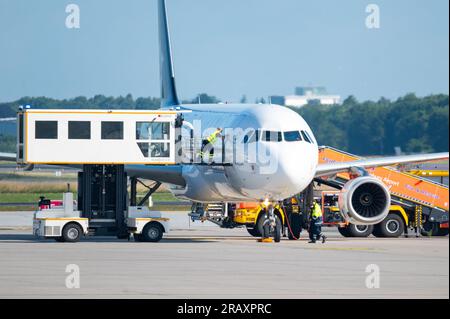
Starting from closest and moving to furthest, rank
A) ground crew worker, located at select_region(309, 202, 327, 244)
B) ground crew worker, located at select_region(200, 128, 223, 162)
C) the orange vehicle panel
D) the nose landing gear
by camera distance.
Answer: the nose landing gear < ground crew worker, located at select_region(200, 128, 223, 162) < ground crew worker, located at select_region(309, 202, 327, 244) < the orange vehicle panel

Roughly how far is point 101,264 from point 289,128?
9.81 metres

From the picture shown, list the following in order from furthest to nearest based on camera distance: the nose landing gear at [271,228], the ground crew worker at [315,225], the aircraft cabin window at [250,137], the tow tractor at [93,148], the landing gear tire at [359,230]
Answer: the landing gear tire at [359,230], the ground crew worker at [315,225], the nose landing gear at [271,228], the tow tractor at [93,148], the aircraft cabin window at [250,137]

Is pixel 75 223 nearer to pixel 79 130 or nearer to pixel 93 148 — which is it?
pixel 93 148

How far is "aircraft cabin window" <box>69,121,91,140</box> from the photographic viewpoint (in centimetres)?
3512

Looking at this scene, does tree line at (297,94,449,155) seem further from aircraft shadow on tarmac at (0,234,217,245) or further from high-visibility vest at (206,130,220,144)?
high-visibility vest at (206,130,220,144)

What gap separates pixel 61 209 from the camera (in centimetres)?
3594

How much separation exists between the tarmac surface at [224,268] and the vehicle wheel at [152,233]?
14.9 inches

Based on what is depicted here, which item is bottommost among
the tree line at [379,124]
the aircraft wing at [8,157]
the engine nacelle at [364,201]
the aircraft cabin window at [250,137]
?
the engine nacelle at [364,201]

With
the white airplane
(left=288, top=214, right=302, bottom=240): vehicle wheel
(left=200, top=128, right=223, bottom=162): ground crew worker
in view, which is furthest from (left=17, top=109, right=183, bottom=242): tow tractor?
(left=288, top=214, right=302, bottom=240): vehicle wheel

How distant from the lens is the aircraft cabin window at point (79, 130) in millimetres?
35125

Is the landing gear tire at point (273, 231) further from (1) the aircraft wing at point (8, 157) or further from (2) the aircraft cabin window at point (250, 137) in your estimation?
(1) the aircraft wing at point (8, 157)

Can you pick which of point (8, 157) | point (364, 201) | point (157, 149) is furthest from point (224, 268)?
point (8, 157)

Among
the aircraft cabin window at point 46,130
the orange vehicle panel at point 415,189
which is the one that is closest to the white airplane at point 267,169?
the orange vehicle panel at point 415,189
